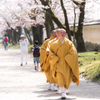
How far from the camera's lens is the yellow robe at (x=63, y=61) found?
24.4ft

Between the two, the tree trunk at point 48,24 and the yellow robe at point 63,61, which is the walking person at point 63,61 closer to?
the yellow robe at point 63,61

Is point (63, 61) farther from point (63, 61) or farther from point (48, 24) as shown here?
point (48, 24)

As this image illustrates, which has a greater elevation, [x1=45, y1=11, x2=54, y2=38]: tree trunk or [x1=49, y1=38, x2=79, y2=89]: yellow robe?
[x1=49, y1=38, x2=79, y2=89]: yellow robe

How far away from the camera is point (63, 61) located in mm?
7492

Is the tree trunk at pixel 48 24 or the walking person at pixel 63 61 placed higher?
the walking person at pixel 63 61

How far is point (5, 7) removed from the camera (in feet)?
115

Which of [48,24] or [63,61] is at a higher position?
[63,61]

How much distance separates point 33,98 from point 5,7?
29.0 meters

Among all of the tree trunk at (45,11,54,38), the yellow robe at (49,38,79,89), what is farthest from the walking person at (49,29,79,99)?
the tree trunk at (45,11,54,38)

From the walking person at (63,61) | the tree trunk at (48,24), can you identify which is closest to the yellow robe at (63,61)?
the walking person at (63,61)

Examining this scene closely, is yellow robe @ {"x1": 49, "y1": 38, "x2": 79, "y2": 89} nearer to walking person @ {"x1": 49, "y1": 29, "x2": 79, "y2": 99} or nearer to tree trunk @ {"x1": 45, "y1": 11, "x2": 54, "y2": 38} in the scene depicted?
walking person @ {"x1": 49, "y1": 29, "x2": 79, "y2": 99}

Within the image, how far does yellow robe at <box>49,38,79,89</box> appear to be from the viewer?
745 cm

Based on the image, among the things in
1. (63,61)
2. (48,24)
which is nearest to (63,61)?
(63,61)

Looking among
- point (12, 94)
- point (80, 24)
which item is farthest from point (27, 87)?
point (80, 24)
